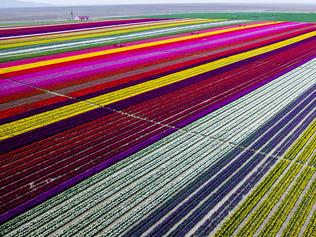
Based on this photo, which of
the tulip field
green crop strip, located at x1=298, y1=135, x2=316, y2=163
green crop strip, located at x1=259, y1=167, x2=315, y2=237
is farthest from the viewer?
green crop strip, located at x1=298, y1=135, x2=316, y2=163

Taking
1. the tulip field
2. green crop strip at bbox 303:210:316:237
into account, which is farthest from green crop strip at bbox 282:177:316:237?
green crop strip at bbox 303:210:316:237

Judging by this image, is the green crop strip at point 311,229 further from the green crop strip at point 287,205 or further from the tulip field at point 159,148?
the green crop strip at point 287,205

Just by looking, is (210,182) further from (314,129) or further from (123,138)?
(314,129)

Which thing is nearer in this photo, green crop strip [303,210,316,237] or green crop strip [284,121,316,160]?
green crop strip [303,210,316,237]

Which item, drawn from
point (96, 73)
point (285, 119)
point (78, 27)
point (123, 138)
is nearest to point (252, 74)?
point (285, 119)

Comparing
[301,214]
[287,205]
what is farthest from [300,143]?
[301,214]

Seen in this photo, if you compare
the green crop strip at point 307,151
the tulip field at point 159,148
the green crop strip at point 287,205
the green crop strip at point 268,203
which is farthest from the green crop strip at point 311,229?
the green crop strip at point 307,151

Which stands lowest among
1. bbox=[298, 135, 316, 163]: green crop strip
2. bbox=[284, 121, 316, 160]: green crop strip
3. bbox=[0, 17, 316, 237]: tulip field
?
bbox=[0, 17, 316, 237]: tulip field

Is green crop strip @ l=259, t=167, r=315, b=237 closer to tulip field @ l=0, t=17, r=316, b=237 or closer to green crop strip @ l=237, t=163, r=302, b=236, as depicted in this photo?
tulip field @ l=0, t=17, r=316, b=237
